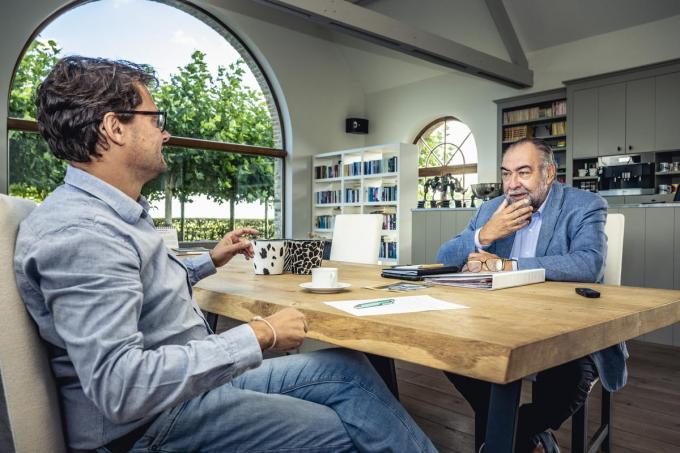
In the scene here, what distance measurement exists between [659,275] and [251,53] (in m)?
5.73

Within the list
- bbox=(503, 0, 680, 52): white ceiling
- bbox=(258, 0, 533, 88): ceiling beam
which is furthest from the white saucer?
bbox=(503, 0, 680, 52): white ceiling

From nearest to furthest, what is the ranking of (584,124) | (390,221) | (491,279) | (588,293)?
(588,293), (491,279), (584,124), (390,221)

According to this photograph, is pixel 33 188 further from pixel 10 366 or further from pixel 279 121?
pixel 10 366

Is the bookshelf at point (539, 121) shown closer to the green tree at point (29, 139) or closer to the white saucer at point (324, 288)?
the green tree at point (29, 139)

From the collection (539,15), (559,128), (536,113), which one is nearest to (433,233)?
(559,128)

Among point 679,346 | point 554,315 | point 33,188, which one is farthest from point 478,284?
point 33,188

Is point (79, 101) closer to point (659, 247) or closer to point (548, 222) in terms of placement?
point (548, 222)

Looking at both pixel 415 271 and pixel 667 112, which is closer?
pixel 415 271

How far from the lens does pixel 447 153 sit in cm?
773

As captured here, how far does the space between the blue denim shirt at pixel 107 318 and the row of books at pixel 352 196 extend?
6563 mm

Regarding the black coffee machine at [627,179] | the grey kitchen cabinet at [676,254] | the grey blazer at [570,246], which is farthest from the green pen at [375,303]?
the black coffee machine at [627,179]

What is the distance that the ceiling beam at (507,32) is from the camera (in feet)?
20.8

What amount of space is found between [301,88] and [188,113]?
1.81 m

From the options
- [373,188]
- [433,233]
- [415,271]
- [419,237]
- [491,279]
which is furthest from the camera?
[373,188]
